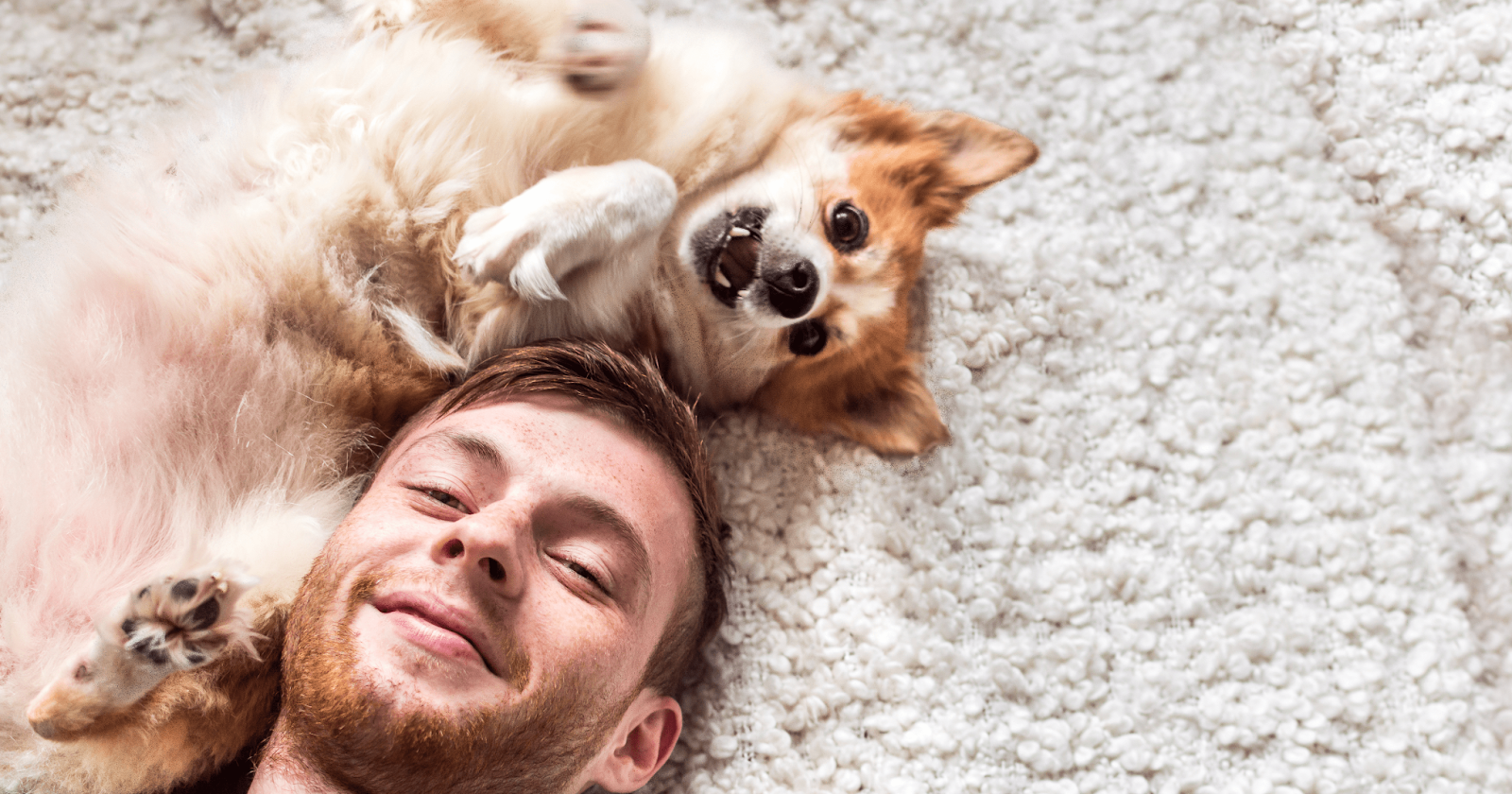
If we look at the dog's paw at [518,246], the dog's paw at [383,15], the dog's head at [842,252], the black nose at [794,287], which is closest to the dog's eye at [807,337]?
the dog's head at [842,252]

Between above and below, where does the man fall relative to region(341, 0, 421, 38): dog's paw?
below

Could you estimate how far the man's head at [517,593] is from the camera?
60.7 inches

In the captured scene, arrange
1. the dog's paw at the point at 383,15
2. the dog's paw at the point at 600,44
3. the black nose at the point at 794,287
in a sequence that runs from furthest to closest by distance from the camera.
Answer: the dog's paw at the point at 383,15
the black nose at the point at 794,287
the dog's paw at the point at 600,44

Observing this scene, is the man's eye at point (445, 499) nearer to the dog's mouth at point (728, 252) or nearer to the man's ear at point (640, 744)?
the man's ear at point (640, 744)

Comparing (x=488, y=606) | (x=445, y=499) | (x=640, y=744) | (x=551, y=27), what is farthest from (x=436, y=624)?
(x=551, y=27)

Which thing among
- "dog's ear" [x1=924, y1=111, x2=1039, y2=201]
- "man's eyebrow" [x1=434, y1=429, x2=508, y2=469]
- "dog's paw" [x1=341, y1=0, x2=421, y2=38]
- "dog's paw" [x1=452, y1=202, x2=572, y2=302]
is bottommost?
"man's eyebrow" [x1=434, y1=429, x2=508, y2=469]

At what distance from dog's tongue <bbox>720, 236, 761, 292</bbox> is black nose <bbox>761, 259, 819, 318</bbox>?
6 cm

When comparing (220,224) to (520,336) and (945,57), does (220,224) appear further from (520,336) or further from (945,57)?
(945,57)

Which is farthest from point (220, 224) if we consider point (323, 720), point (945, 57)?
point (945, 57)

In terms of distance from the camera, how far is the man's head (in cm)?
154

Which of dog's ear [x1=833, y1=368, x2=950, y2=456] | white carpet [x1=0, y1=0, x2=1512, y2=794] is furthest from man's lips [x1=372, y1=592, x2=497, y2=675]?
dog's ear [x1=833, y1=368, x2=950, y2=456]

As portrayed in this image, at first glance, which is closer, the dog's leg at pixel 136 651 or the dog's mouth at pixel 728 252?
the dog's leg at pixel 136 651

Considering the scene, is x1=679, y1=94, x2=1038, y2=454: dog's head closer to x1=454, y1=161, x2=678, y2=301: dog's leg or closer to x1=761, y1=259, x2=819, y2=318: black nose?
x1=761, y1=259, x2=819, y2=318: black nose

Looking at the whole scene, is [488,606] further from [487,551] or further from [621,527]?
[621,527]
